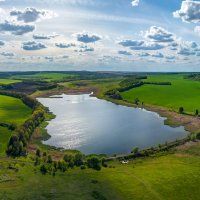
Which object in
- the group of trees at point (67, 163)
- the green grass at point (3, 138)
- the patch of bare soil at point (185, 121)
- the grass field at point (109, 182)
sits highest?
the patch of bare soil at point (185, 121)

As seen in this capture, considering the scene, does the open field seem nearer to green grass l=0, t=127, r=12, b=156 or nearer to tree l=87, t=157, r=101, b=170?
tree l=87, t=157, r=101, b=170

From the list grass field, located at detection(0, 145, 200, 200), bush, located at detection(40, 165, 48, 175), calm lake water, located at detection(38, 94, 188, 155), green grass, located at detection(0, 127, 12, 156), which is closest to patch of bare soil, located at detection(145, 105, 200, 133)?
calm lake water, located at detection(38, 94, 188, 155)

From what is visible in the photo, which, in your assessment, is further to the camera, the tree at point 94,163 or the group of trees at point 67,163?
the tree at point 94,163

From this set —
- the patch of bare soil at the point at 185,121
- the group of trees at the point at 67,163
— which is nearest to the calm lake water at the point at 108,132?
the patch of bare soil at the point at 185,121

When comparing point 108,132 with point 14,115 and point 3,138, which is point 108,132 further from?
point 14,115

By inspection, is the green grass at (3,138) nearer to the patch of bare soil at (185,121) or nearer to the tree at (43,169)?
the tree at (43,169)

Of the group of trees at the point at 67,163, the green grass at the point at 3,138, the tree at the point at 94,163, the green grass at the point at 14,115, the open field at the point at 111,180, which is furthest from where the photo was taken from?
the green grass at the point at 14,115

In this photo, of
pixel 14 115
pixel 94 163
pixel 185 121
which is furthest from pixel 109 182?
pixel 14 115
